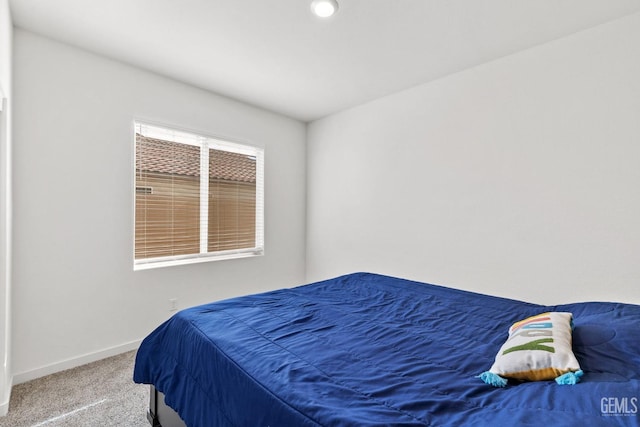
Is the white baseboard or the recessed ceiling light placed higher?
the recessed ceiling light

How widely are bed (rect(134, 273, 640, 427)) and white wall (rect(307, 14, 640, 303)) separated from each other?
2.51 ft

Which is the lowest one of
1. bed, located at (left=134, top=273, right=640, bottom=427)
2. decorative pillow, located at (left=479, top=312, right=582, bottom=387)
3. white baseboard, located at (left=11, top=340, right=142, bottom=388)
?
white baseboard, located at (left=11, top=340, right=142, bottom=388)

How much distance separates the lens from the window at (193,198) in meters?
2.73

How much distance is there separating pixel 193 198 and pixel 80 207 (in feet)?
3.06

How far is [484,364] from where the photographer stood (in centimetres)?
105

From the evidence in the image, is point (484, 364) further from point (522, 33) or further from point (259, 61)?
point (259, 61)

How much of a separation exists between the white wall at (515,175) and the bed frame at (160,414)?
2.30m

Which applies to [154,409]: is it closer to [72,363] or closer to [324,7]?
[72,363]

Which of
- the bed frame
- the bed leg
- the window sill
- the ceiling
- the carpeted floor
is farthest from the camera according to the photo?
the window sill

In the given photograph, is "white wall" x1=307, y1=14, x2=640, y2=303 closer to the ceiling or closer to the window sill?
the ceiling

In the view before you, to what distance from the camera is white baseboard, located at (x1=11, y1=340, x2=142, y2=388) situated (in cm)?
211

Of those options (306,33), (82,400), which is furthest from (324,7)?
(82,400)

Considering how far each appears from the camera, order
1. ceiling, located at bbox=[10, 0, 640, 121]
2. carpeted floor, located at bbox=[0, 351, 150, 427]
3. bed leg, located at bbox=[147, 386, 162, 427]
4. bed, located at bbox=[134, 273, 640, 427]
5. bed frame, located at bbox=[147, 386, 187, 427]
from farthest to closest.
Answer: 1. ceiling, located at bbox=[10, 0, 640, 121]
2. carpeted floor, located at bbox=[0, 351, 150, 427]
3. bed leg, located at bbox=[147, 386, 162, 427]
4. bed frame, located at bbox=[147, 386, 187, 427]
5. bed, located at bbox=[134, 273, 640, 427]

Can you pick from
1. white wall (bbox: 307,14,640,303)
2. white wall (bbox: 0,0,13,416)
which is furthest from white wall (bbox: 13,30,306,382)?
white wall (bbox: 307,14,640,303)
